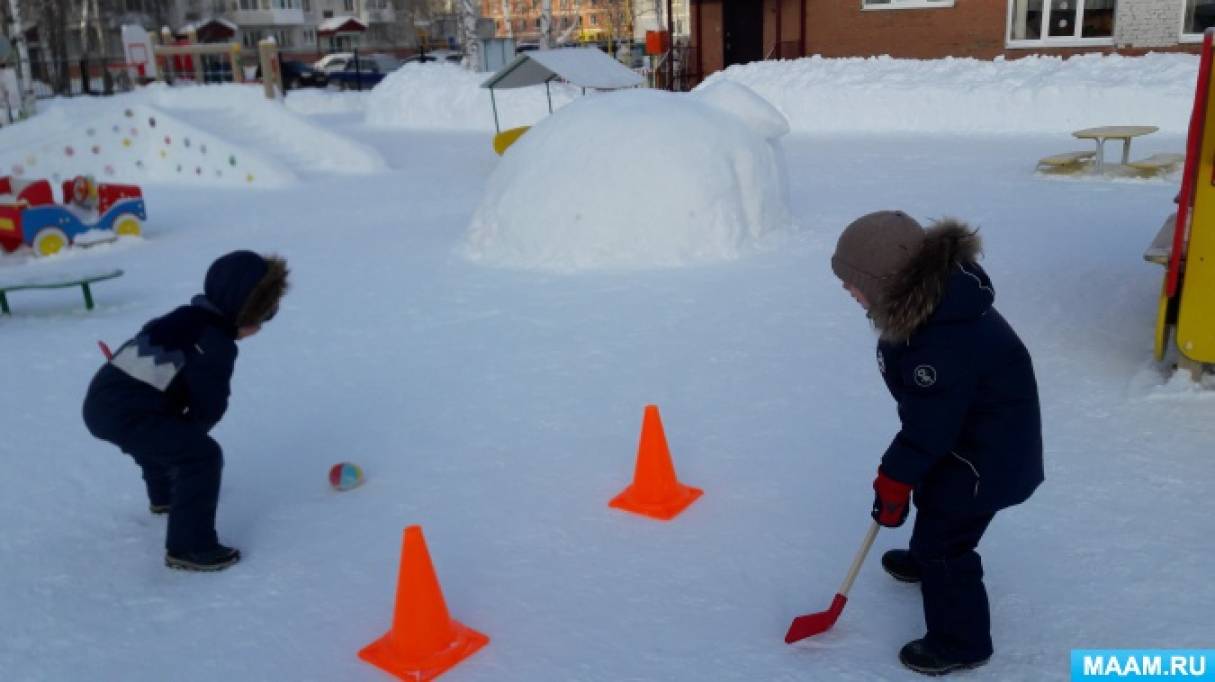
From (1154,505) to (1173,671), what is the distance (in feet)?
3.64

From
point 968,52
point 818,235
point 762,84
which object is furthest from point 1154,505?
point 968,52

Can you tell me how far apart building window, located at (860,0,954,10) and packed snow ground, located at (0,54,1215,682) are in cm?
1514

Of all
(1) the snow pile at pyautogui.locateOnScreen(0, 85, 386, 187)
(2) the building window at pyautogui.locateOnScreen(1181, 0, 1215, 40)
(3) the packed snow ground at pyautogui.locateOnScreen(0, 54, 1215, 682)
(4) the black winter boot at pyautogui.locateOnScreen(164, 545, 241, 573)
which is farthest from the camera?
(2) the building window at pyautogui.locateOnScreen(1181, 0, 1215, 40)

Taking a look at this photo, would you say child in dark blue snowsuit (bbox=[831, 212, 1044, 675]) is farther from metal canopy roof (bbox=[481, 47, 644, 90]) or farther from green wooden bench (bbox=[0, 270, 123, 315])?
metal canopy roof (bbox=[481, 47, 644, 90])

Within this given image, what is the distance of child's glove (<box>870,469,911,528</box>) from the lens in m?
2.74

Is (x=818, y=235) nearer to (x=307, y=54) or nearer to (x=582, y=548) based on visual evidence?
(x=582, y=548)

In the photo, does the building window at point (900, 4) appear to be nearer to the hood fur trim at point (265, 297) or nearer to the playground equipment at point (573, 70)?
the playground equipment at point (573, 70)

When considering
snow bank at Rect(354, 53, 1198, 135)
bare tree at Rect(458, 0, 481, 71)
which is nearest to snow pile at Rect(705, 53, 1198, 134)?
snow bank at Rect(354, 53, 1198, 135)

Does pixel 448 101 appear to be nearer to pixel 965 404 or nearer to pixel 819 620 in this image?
pixel 819 620

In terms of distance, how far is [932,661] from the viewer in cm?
295

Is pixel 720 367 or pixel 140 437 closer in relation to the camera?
pixel 140 437

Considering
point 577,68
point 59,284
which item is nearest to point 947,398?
point 59,284

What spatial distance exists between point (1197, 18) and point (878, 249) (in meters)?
21.9

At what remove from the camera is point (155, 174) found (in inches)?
620
